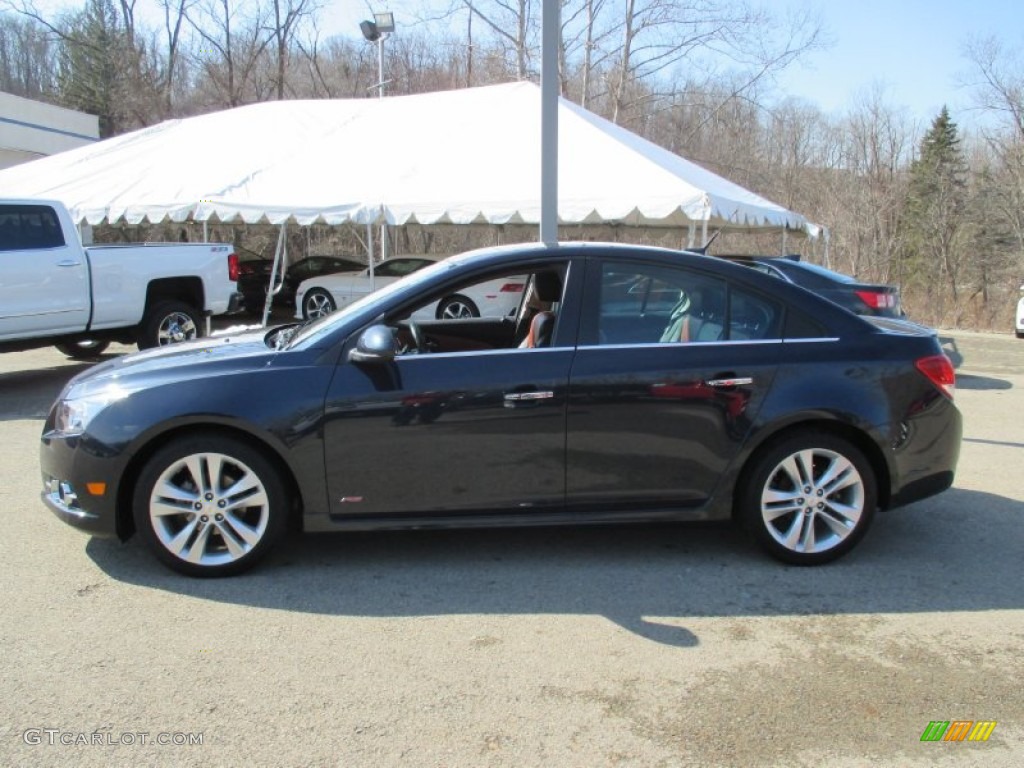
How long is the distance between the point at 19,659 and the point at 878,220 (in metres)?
36.2

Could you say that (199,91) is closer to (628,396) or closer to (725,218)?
(725,218)

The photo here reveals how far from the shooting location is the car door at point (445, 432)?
3.91m

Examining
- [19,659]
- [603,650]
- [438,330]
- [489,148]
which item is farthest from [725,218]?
[19,659]

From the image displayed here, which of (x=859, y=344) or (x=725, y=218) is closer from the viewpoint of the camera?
(x=859, y=344)

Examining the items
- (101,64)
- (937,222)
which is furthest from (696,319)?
(101,64)

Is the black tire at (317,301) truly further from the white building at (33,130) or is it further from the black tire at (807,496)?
the white building at (33,130)

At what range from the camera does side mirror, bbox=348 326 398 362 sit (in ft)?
12.7

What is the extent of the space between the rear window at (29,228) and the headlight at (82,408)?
5.94m

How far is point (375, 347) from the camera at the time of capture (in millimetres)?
3859

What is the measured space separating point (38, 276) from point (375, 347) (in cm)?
688

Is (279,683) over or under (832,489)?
under

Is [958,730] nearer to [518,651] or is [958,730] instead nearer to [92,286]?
[518,651]

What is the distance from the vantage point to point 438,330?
5.55 m

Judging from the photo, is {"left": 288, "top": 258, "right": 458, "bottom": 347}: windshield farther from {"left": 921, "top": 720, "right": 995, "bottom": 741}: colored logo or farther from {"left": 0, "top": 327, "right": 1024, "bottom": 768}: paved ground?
{"left": 921, "top": 720, "right": 995, "bottom": 741}: colored logo
